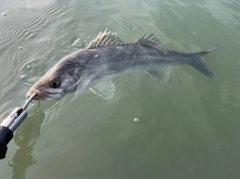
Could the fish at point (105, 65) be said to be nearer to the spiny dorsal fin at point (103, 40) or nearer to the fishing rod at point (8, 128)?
the spiny dorsal fin at point (103, 40)

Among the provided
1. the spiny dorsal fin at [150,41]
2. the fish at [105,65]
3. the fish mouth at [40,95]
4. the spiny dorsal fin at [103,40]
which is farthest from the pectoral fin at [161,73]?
the fish mouth at [40,95]

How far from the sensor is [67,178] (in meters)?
3.46

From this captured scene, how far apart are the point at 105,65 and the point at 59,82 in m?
0.79

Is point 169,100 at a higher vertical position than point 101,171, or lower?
higher

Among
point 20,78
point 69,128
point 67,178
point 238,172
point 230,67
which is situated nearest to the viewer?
point 67,178

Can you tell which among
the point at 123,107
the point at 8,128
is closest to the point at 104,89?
the point at 123,107

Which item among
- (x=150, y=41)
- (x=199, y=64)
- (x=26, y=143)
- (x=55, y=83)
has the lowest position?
(x=26, y=143)

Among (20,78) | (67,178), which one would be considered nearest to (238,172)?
(67,178)

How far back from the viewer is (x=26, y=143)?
378 cm

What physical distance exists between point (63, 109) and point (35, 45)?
172 cm

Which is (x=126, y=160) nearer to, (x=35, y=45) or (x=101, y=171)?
(x=101, y=171)

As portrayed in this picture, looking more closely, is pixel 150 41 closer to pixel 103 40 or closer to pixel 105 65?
pixel 103 40

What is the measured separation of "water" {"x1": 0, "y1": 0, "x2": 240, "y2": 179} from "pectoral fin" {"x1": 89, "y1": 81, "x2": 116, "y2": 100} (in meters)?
0.36

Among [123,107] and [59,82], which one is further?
[123,107]
